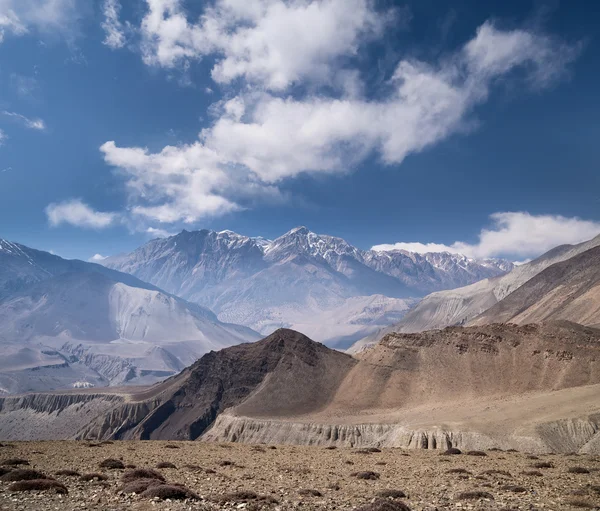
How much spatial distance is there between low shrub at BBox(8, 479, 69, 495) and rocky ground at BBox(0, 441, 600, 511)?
51 mm

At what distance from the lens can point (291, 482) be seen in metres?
22.3

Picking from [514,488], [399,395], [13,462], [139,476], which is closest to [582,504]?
[514,488]

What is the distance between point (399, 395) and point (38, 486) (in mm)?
106917

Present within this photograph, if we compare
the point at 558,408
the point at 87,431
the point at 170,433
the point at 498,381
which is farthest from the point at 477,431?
the point at 87,431

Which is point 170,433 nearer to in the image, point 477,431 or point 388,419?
point 388,419

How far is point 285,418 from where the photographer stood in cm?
11119

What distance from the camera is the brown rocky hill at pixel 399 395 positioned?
71.6 metres

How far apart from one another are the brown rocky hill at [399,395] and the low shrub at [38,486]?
58.8 metres

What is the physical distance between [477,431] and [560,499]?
57.1 metres

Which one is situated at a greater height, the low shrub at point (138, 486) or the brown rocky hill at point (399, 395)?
the brown rocky hill at point (399, 395)

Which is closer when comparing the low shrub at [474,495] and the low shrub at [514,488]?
the low shrub at [474,495]

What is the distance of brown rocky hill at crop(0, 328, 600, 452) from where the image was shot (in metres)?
71.6

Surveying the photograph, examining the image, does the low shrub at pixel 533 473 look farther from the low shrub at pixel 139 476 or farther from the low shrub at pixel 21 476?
the low shrub at pixel 21 476

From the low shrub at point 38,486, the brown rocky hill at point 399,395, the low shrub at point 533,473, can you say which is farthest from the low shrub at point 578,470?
the brown rocky hill at point 399,395
